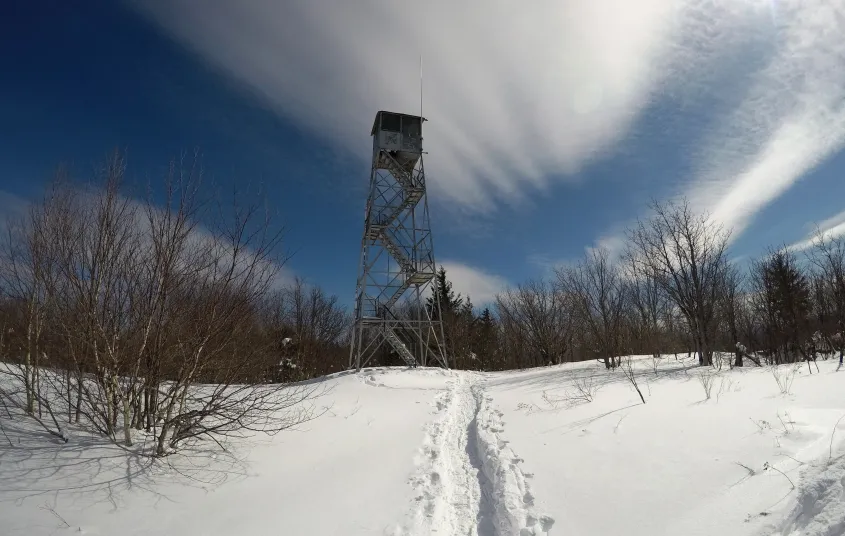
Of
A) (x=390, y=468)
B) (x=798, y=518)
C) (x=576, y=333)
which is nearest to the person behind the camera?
(x=798, y=518)

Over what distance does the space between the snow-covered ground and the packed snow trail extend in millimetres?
24

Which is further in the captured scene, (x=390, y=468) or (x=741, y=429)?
(x=390, y=468)

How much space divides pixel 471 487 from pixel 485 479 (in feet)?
1.02

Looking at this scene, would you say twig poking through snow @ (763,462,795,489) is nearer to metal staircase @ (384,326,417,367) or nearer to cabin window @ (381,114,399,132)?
metal staircase @ (384,326,417,367)

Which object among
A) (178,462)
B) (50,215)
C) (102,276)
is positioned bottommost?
(178,462)

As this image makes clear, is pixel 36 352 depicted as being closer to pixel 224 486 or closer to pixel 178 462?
pixel 178 462

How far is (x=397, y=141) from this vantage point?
16.9m

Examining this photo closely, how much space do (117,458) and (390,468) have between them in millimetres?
3314

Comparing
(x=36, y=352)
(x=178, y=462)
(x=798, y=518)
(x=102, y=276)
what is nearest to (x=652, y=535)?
(x=798, y=518)

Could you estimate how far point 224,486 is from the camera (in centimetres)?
447

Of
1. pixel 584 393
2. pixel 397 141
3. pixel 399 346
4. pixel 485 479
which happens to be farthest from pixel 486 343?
pixel 485 479

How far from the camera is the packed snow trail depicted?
147 inches

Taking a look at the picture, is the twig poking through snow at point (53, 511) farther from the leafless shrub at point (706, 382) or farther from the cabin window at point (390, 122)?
the cabin window at point (390, 122)

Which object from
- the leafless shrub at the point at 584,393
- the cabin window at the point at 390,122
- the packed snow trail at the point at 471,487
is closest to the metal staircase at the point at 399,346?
the leafless shrub at the point at 584,393
